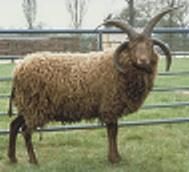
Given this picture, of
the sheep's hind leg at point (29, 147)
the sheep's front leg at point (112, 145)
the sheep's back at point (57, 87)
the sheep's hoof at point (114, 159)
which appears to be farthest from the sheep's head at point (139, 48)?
the sheep's hind leg at point (29, 147)

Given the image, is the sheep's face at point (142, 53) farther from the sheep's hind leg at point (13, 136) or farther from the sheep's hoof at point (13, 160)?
the sheep's hoof at point (13, 160)

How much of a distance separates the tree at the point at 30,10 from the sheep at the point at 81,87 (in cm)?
3197

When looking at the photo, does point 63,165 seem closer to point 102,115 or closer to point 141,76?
point 102,115

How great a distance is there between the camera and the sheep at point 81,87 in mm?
7262

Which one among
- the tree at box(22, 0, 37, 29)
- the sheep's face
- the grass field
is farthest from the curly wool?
the tree at box(22, 0, 37, 29)

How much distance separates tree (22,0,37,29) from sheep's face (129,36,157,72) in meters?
32.4

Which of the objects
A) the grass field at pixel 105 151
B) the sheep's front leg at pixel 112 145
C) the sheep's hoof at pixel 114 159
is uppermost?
the sheep's front leg at pixel 112 145

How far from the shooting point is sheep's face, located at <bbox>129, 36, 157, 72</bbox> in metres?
6.86

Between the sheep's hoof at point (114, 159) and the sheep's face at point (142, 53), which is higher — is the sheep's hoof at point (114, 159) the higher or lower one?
the lower one

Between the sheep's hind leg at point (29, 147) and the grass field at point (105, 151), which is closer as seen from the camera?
the grass field at point (105, 151)

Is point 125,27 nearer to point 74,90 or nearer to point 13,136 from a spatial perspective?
point 74,90

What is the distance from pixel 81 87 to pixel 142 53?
0.96 metres

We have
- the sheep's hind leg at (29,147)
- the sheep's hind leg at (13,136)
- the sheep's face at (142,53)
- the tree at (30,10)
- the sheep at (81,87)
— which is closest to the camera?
the sheep's face at (142,53)

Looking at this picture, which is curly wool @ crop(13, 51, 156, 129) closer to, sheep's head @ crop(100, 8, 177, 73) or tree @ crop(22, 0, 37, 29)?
sheep's head @ crop(100, 8, 177, 73)
